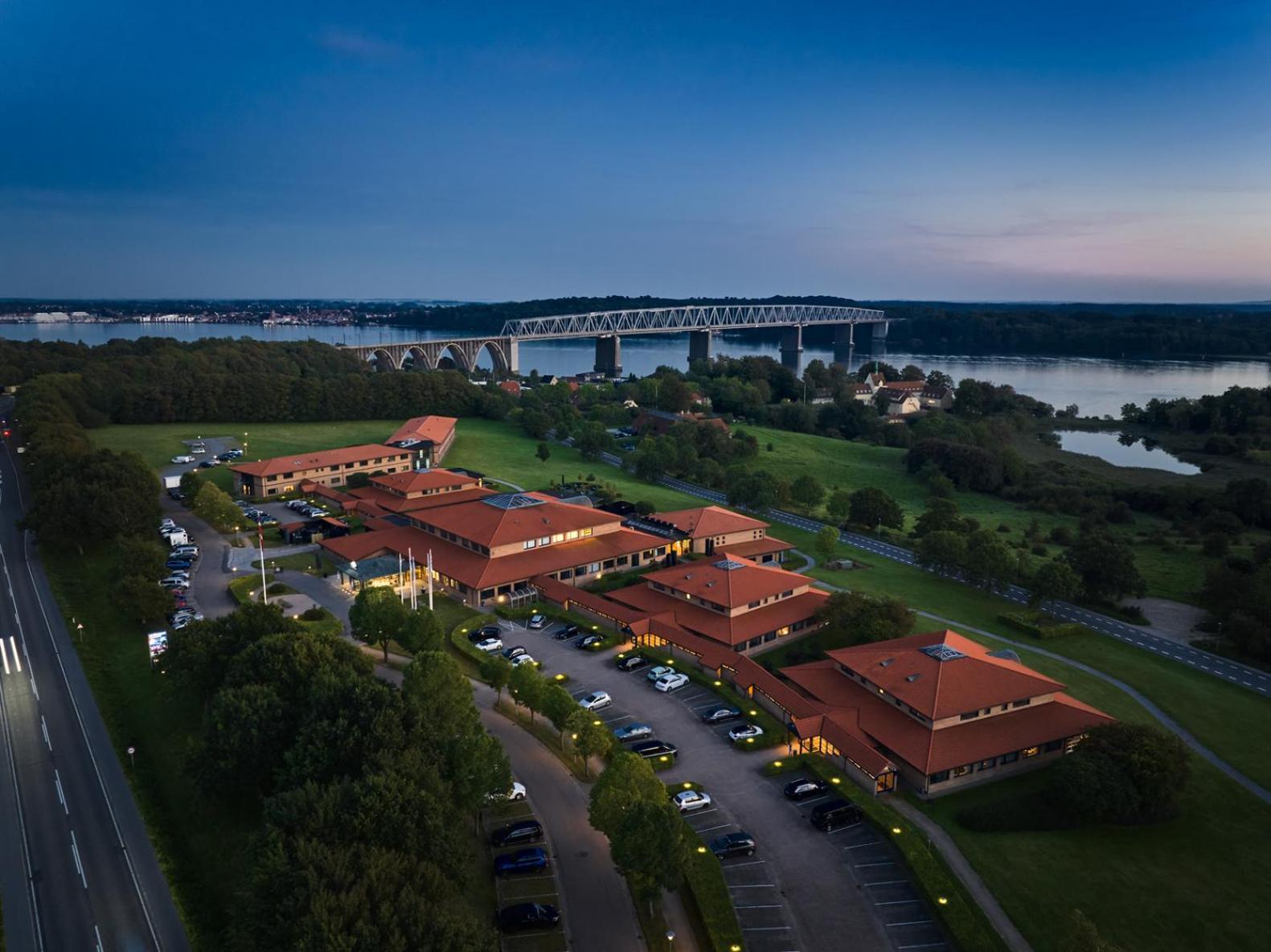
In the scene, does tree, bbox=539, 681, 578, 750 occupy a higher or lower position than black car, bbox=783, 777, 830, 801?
higher

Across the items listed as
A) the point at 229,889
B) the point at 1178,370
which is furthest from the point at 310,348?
the point at 1178,370

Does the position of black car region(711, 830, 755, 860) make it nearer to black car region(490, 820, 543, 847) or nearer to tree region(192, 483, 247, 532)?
black car region(490, 820, 543, 847)

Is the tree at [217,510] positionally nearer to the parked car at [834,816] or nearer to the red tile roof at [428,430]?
the red tile roof at [428,430]

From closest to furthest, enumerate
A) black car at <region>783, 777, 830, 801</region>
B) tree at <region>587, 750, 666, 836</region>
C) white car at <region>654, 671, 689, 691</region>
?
tree at <region>587, 750, 666, 836</region>
black car at <region>783, 777, 830, 801</region>
white car at <region>654, 671, 689, 691</region>

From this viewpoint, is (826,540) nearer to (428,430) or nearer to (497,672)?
(497,672)

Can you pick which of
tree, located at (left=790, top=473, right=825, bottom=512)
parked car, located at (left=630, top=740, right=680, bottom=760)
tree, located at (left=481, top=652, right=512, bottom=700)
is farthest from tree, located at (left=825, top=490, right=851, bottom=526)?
tree, located at (left=481, top=652, right=512, bottom=700)

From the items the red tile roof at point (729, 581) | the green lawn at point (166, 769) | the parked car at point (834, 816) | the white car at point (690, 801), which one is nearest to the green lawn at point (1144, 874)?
the parked car at point (834, 816)

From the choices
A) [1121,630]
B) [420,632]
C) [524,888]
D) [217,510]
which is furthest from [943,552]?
[217,510]
